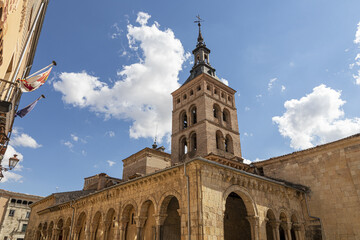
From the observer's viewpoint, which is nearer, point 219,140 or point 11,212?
point 219,140

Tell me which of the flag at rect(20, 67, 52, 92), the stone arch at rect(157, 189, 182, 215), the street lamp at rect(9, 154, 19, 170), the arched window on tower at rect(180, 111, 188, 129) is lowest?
the stone arch at rect(157, 189, 182, 215)

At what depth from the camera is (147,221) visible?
47.9 ft

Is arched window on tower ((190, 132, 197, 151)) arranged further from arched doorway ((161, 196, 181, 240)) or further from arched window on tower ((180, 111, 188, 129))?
arched doorway ((161, 196, 181, 240))

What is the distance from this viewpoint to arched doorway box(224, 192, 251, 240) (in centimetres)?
1585

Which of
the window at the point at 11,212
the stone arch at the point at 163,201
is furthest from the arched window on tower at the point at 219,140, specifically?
the window at the point at 11,212

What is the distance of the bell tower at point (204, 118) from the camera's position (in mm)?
26406

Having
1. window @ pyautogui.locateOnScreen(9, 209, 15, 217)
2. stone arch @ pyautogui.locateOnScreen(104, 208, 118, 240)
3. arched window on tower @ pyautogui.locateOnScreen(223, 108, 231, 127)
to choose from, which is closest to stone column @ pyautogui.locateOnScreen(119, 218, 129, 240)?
stone arch @ pyautogui.locateOnScreen(104, 208, 118, 240)

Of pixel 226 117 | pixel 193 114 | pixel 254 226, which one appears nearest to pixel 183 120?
pixel 193 114

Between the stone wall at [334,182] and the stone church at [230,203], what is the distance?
48 millimetres

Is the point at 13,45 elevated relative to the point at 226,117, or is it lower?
lower

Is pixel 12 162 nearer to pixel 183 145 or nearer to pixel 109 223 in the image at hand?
pixel 109 223

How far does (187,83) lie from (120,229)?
20.3 m

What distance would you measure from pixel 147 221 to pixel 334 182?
1160cm

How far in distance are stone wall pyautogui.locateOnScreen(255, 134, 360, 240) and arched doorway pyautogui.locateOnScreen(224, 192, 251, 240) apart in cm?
408
